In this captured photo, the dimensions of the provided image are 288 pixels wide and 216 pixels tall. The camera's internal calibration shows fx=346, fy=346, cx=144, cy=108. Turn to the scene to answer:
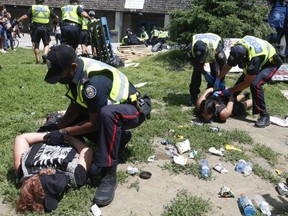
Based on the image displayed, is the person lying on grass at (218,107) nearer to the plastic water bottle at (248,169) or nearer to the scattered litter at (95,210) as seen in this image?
the plastic water bottle at (248,169)

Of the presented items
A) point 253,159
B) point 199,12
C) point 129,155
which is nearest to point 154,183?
point 129,155

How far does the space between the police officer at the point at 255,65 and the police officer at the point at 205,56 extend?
0.92ft

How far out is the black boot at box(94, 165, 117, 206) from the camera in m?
2.94

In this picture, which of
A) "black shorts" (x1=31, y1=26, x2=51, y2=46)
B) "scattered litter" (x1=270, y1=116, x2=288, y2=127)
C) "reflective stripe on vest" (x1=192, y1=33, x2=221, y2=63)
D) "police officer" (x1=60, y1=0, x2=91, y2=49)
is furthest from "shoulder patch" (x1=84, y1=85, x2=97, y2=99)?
"black shorts" (x1=31, y1=26, x2=51, y2=46)

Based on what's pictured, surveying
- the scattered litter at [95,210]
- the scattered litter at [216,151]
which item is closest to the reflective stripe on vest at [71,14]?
the scattered litter at [216,151]

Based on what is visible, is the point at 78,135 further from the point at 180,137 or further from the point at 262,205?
the point at 262,205

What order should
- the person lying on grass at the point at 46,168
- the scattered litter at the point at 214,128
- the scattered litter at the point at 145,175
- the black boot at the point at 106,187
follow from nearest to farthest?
the person lying on grass at the point at 46,168, the black boot at the point at 106,187, the scattered litter at the point at 145,175, the scattered litter at the point at 214,128

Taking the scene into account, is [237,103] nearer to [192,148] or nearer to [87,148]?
[192,148]

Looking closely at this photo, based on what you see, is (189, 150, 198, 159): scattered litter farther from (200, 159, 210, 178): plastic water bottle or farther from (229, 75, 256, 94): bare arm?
(229, 75, 256, 94): bare arm

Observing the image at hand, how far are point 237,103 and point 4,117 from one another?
3583 millimetres

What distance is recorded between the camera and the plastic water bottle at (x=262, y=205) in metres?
2.96

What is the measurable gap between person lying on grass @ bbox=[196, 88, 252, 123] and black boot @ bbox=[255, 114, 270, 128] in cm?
43

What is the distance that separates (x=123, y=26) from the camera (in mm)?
28500

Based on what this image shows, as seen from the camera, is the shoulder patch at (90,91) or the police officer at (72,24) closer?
the shoulder patch at (90,91)
